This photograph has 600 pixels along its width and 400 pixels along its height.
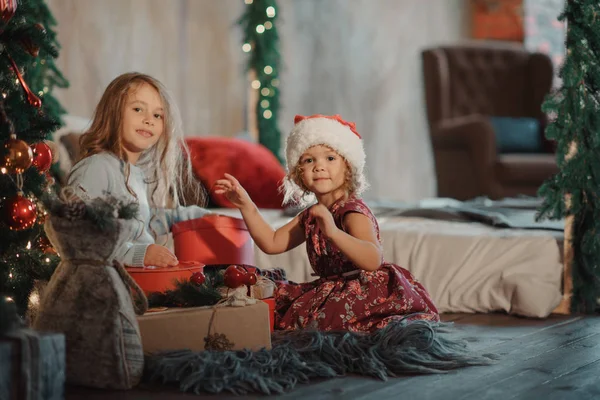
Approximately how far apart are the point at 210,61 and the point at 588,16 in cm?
310

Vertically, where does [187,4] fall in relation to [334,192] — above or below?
above

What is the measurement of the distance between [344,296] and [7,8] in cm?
112

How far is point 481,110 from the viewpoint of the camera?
18.9 ft

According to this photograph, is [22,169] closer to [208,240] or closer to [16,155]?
[16,155]

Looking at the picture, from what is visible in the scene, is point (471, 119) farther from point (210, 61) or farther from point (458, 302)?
point (458, 302)

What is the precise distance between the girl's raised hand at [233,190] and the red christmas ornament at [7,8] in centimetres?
72

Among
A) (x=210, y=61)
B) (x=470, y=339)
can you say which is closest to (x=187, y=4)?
(x=210, y=61)

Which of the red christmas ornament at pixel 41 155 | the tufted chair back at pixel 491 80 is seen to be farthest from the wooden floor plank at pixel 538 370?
the tufted chair back at pixel 491 80

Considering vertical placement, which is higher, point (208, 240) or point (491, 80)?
point (491, 80)

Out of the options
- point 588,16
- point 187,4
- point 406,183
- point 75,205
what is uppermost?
point 187,4

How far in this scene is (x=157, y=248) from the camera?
6.88 feet

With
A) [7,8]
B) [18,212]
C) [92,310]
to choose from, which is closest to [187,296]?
[92,310]

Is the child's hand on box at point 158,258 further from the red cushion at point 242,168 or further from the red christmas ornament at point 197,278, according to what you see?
the red cushion at point 242,168

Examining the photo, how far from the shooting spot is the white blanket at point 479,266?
260 cm
